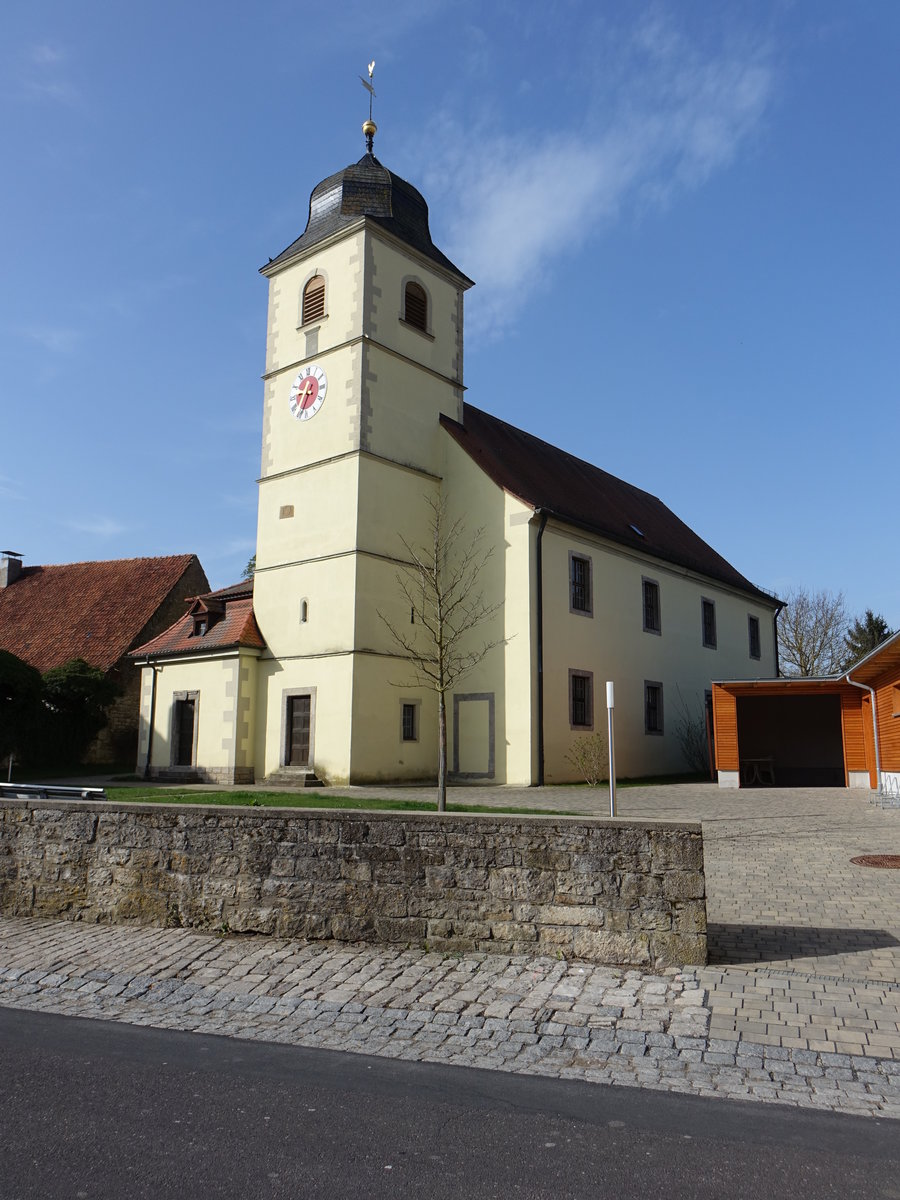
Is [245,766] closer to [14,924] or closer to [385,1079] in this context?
[14,924]

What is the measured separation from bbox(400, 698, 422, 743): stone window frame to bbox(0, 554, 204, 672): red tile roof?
12.6 metres

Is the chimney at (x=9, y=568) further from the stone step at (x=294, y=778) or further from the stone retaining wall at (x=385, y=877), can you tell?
the stone retaining wall at (x=385, y=877)

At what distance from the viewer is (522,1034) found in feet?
17.6

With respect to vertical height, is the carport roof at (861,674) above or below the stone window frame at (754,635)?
below

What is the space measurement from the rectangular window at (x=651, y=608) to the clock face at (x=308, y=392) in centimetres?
1130

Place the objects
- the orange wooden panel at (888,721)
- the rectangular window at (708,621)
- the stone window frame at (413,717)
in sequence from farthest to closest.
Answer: the rectangular window at (708,621)
the stone window frame at (413,717)
the orange wooden panel at (888,721)

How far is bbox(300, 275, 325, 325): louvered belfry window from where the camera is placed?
997 inches

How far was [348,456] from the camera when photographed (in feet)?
77.1

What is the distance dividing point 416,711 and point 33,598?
67.4 ft

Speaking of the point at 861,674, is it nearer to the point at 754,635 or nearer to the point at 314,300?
the point at 314,300

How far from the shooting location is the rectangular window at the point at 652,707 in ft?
92.3

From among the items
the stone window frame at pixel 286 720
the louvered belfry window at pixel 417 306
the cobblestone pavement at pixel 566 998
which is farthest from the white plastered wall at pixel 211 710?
the cobblestone pavement at pixel 566 998

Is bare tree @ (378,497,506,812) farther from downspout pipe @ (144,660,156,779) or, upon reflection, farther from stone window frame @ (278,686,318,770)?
downspout pipe @ (144,660,156,779)

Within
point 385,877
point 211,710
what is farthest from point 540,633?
point 385,877
